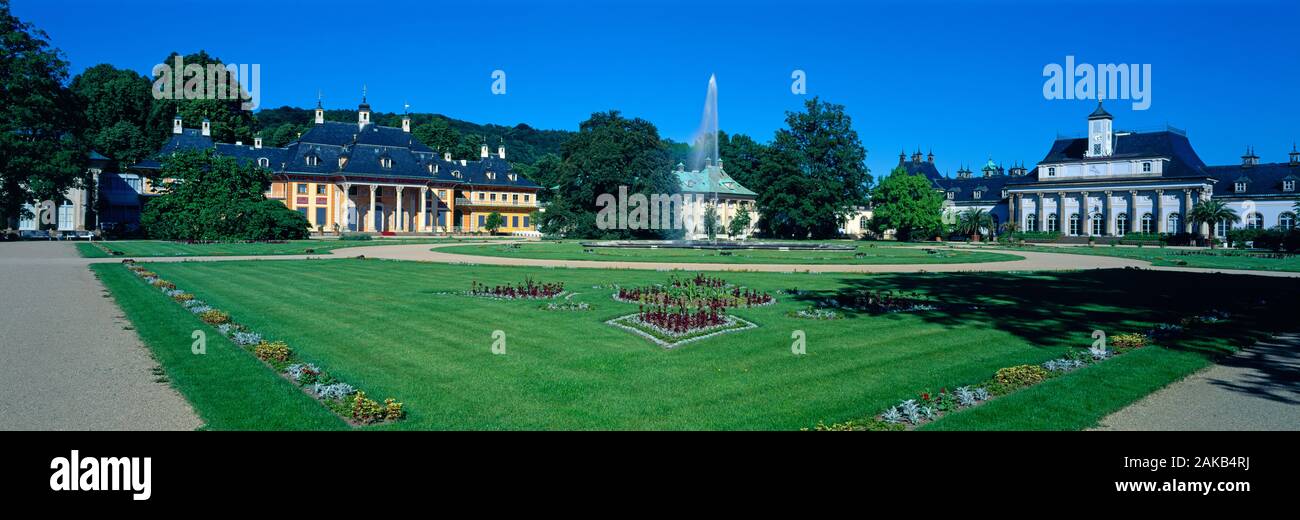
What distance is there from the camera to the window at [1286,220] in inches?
3061

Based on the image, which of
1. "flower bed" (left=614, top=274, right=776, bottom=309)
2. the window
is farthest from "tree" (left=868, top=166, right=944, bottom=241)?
"flower bed" (left=614, top=274, right=776, bottom=309)

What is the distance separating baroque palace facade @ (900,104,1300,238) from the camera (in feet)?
272

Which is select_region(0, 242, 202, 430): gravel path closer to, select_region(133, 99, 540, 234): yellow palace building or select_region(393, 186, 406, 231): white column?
select_region(133, 99, 540, 234): yellow palace building

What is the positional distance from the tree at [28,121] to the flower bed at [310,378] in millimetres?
51590

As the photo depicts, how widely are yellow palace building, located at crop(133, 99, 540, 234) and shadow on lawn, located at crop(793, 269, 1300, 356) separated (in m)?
70.4

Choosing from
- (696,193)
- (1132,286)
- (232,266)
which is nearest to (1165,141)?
(696,193)

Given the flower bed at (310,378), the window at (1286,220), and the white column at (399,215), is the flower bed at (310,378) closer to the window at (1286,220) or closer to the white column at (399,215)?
the white column at (399,215)

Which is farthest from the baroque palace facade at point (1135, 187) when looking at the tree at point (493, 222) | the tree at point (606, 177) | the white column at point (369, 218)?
the white column at point (369, 218)

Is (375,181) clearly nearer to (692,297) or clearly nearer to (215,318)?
(215,318)

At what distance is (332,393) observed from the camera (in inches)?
344

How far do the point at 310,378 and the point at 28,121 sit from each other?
6118cm

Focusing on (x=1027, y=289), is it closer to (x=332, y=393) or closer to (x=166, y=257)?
(x=332, y=393)

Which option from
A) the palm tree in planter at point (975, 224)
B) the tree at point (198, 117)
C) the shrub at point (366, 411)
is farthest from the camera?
the tree at point (198, 117)
